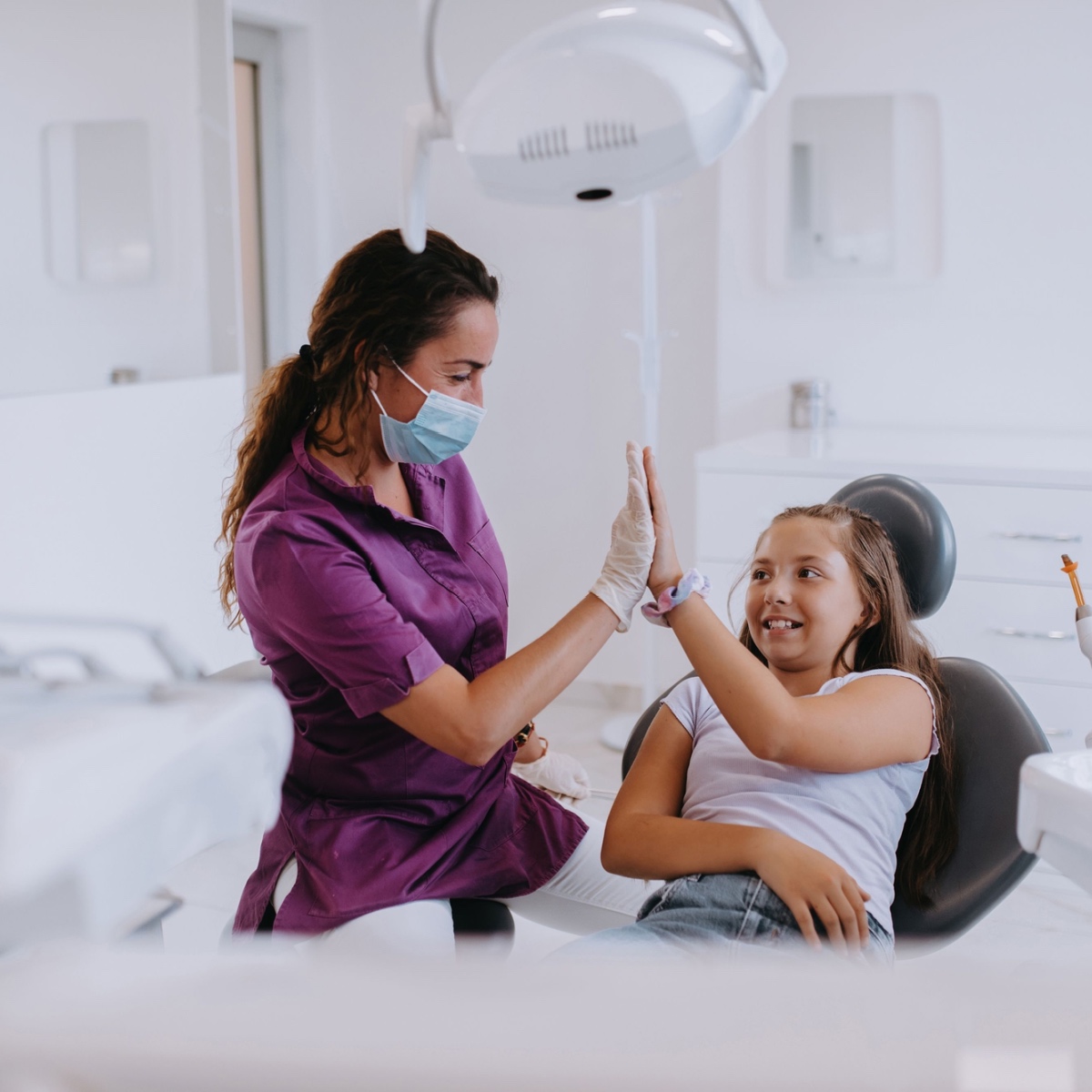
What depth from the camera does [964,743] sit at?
42.0 inches

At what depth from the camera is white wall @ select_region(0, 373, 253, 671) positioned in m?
0.46

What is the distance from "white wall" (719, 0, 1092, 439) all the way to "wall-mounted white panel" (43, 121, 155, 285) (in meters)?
1.87

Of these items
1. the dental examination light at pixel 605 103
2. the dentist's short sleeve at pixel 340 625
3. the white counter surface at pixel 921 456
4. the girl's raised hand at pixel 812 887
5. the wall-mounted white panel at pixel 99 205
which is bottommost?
the girl's raised hand at pixel 812 887

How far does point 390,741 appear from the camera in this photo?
955mm

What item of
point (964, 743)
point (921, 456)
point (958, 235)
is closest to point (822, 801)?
point (964, 743)

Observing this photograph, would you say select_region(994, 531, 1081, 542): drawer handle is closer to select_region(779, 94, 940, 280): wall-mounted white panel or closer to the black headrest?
select_region(779, 94, 940, 280): wall-mounted white panel

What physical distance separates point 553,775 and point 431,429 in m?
0.41

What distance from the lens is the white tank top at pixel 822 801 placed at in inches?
37.8

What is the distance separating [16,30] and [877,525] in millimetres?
896

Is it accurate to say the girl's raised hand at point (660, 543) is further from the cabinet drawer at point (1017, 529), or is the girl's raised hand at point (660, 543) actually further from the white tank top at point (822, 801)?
the cabinet drawer at point (1017, 529)

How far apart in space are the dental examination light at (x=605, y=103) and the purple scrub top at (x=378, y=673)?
1.09 feet

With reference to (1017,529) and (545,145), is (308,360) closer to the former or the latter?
(545,145)

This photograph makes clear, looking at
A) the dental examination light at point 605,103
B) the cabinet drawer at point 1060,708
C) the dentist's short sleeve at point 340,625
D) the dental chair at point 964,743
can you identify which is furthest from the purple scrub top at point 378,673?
the cabinet drawer at point 1060,708

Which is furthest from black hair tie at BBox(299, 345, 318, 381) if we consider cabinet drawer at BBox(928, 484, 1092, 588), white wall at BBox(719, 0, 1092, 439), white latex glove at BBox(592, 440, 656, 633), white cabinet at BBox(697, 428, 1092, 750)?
white wall at BBox(719, 0, 1092, 439)
